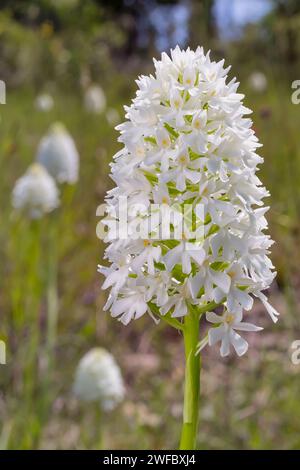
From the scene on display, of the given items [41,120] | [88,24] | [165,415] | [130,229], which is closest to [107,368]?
[165,415]

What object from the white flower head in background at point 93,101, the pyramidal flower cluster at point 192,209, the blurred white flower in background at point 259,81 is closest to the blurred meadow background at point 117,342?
the pyramidal flower cluster at point 192,209

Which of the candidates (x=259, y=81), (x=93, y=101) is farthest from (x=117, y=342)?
(x=259, y=81)

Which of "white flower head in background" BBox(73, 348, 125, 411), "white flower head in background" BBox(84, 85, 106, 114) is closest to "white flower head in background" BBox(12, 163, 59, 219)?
"white flower head in background" BBox(73, 348, 125, 411)

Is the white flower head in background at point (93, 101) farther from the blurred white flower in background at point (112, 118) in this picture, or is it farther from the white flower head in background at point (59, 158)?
the white flower head in background at point (59, 158)

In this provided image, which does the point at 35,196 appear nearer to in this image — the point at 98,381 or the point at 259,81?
the point at 98,381

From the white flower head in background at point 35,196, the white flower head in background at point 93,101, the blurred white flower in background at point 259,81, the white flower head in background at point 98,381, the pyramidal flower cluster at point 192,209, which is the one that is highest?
the blurred white flower in background at point 259,81

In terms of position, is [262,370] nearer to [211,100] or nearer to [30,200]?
[30,200]

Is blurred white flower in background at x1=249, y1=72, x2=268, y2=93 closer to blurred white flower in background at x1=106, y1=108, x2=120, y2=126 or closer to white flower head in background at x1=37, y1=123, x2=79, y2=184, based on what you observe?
blurred white flower in background at x1=106, y1=108, x2=120, y2=126
